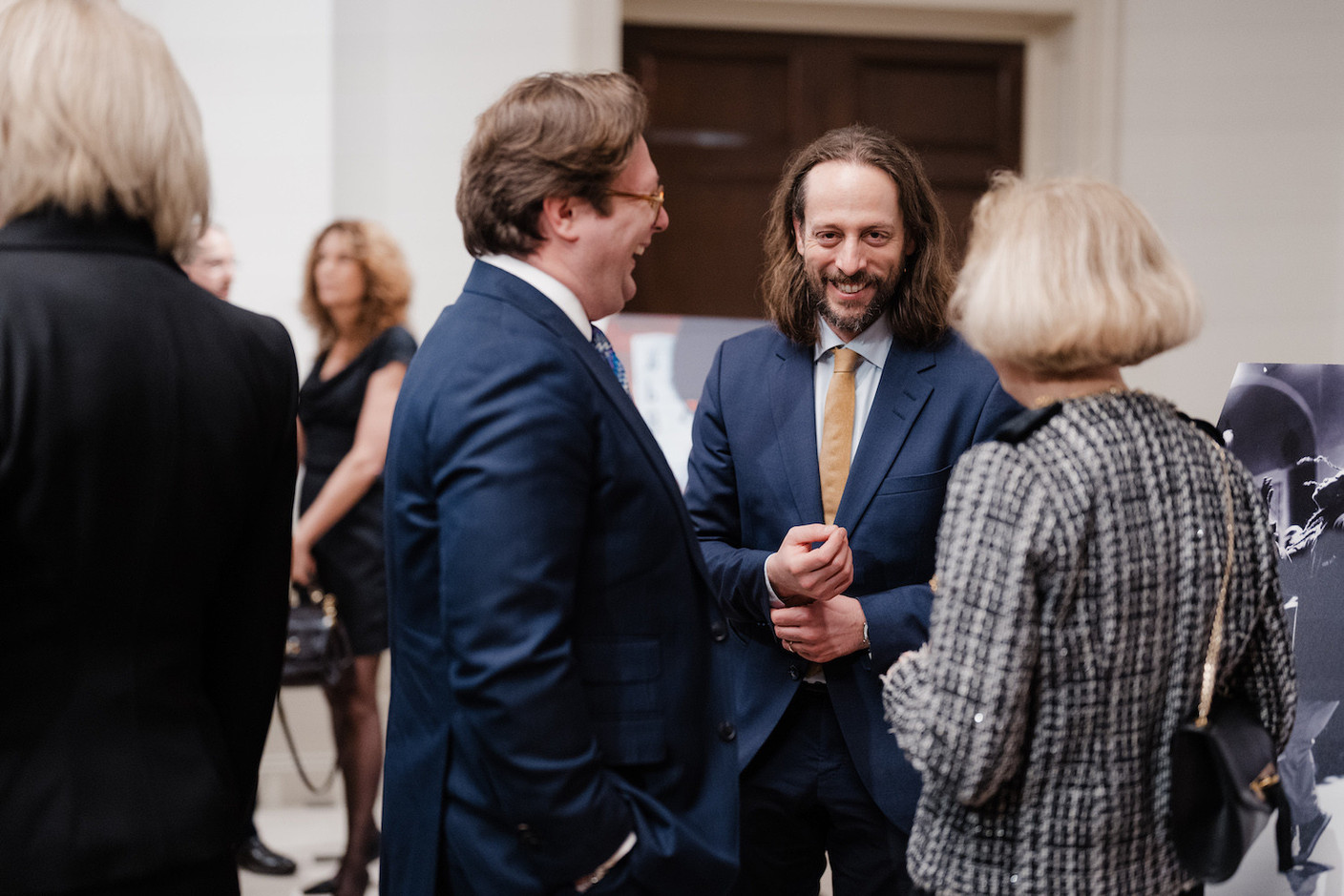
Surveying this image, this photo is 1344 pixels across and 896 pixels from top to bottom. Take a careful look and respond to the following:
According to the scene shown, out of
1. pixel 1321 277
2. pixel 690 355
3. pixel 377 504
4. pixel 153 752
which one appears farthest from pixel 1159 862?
pixel 1321 277

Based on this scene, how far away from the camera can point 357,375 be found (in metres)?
3.32

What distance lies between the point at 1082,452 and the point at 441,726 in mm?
728

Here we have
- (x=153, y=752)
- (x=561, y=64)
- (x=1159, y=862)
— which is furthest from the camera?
(x=561, y=64)

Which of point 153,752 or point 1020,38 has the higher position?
point 1020,38

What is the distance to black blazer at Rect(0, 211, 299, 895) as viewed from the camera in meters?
1.13

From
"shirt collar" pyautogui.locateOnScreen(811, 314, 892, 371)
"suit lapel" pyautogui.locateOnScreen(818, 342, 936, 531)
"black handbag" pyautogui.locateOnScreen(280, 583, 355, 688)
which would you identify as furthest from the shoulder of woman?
"suit lapel" pyautogui.locateOnScreen(818, 342, 936, 531)

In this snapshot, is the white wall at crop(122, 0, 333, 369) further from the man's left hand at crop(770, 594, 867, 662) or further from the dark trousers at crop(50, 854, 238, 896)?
the dark trousers at crop(50, 854, 238, 896)

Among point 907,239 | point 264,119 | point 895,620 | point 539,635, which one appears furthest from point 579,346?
point 264,119

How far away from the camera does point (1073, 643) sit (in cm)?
120

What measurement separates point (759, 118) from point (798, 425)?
9.98 ft

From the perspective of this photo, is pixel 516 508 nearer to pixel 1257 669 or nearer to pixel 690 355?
pixel 1257 669

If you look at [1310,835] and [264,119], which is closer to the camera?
[1310,835]

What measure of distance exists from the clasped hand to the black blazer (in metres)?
0.72

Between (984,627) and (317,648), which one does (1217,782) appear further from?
(317,648)
